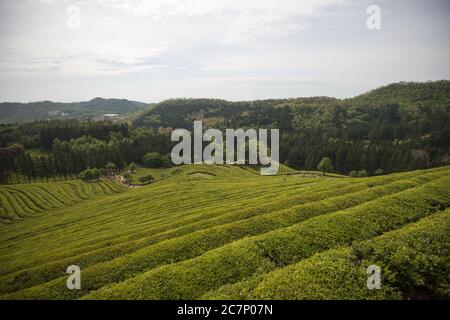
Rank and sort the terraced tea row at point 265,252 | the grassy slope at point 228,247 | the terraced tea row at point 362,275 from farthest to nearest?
the grassy slope at point 228,247 → the terraced tea row at point 265,252 → the terraced tea row at point 362,275

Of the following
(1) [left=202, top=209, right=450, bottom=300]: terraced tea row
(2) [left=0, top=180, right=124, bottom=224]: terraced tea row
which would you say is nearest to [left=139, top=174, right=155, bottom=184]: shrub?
(2) [left=0, top=180, right=124, bottom=224]: terraced tea row

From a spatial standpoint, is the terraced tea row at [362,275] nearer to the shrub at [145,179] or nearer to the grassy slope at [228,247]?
the grassy slope at [228,247]

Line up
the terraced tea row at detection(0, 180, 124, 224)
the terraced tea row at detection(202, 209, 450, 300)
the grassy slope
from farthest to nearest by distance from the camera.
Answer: the terraced tea row at detection(0, 180, 124, 224)
the grassy slope
the terraced tea row at detection(202, 209, 450, 300)

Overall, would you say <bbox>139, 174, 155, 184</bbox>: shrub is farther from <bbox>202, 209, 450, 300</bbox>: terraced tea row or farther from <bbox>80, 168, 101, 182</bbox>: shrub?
<bbox>202, 209, 450, 300</bbox>: terraced tea row

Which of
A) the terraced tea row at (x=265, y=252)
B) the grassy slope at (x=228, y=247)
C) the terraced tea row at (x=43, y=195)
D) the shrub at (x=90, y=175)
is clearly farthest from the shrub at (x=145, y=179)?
the terraced tea row at (x=265, y=252)

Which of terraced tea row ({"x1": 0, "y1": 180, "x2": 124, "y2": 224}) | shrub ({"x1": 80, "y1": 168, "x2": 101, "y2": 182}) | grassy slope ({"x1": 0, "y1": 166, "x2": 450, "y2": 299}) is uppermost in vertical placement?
grassy slope ({"x1": 0, "y1": 166, "x2": 450, "y2": 299})

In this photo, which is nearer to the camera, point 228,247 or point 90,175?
point 228,247

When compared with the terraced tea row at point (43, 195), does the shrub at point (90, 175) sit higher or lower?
higher

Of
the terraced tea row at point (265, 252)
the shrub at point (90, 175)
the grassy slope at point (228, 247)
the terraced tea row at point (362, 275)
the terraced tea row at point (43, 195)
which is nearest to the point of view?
the terraced tea row at point (362, 275)

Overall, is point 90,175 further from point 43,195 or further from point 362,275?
point 362,275

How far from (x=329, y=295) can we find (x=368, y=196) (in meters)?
21.1

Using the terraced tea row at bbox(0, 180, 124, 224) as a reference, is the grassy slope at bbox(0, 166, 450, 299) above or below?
above

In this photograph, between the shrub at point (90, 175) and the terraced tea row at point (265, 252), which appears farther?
the shrub at point (90, 175)

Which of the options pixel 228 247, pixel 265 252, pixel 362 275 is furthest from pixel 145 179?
pixel 362 275
